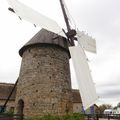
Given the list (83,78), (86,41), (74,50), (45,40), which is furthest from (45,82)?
(86,41)

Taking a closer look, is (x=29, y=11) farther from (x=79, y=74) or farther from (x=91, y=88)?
(x=91, y=88)

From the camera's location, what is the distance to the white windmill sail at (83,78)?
12430mm

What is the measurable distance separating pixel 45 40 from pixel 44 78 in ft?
9.59

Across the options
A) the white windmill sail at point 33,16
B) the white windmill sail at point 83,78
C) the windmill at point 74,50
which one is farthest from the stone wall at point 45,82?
the white windmill sail at point 83,78

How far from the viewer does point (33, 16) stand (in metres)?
13.4

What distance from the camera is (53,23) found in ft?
50.0

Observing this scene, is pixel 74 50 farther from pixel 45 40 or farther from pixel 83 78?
pixel 45 40

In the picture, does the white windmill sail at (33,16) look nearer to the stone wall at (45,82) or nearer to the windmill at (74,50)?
the windmill at (74,50)

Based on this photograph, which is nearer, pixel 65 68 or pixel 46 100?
pixel 46 100

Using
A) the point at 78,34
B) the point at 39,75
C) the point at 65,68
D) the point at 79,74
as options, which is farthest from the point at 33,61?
the point at 79,74

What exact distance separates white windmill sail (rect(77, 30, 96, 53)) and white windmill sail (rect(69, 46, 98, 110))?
223 centimetres

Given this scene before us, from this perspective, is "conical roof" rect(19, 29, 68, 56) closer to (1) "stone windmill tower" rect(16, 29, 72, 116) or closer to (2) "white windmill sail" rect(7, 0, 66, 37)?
(1) "stone windmill tower" rect(16, 29, 72, 116)

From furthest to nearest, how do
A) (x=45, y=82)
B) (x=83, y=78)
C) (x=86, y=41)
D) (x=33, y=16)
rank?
1. (x=86, y=41)
2. (x=45, y=82)
3. (x=33, y=16)
4. (x=83, y=78)

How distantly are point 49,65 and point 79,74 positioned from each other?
4169mm
